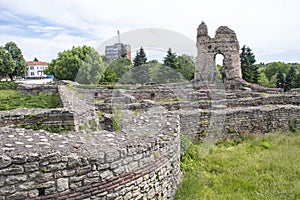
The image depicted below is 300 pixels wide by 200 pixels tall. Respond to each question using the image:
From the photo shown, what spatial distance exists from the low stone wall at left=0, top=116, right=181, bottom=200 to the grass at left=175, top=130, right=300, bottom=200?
133 cm

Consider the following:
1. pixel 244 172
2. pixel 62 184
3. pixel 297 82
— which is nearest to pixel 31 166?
pixel 62 184

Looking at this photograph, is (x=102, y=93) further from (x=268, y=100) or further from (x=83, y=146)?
(x=83, y=146)

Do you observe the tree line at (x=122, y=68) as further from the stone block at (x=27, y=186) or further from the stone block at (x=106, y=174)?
the stone block at (x=27, y=186)

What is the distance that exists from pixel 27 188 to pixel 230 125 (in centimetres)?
815

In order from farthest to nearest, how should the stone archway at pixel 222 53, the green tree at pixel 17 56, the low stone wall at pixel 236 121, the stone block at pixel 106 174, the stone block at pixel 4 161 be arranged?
the green tree at pixel 17 56
the stone archway at pixel 222 53
the low stone wall at pixel 236 121
the stone block at pixel 106 174
the stone block at pixel 4 161

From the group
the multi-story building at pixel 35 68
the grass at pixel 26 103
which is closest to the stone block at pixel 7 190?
the grass at pixel 26 103

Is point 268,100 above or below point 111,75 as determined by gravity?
below

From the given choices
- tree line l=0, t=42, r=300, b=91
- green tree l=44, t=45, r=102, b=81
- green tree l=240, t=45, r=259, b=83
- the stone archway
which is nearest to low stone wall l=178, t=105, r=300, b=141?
tree line l=0, t=42, r=300, b=91

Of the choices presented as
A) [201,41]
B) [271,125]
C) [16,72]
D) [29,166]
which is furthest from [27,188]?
[16,72]

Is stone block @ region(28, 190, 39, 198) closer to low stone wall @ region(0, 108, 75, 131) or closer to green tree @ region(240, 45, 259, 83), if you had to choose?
low stone wall @ region(0, 108, 75, 131)

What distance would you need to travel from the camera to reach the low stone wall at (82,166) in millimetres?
3217

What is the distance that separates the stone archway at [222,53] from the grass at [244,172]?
1725 centimetres

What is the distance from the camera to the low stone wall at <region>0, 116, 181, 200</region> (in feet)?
10.6

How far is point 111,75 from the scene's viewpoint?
24516 millimetres
